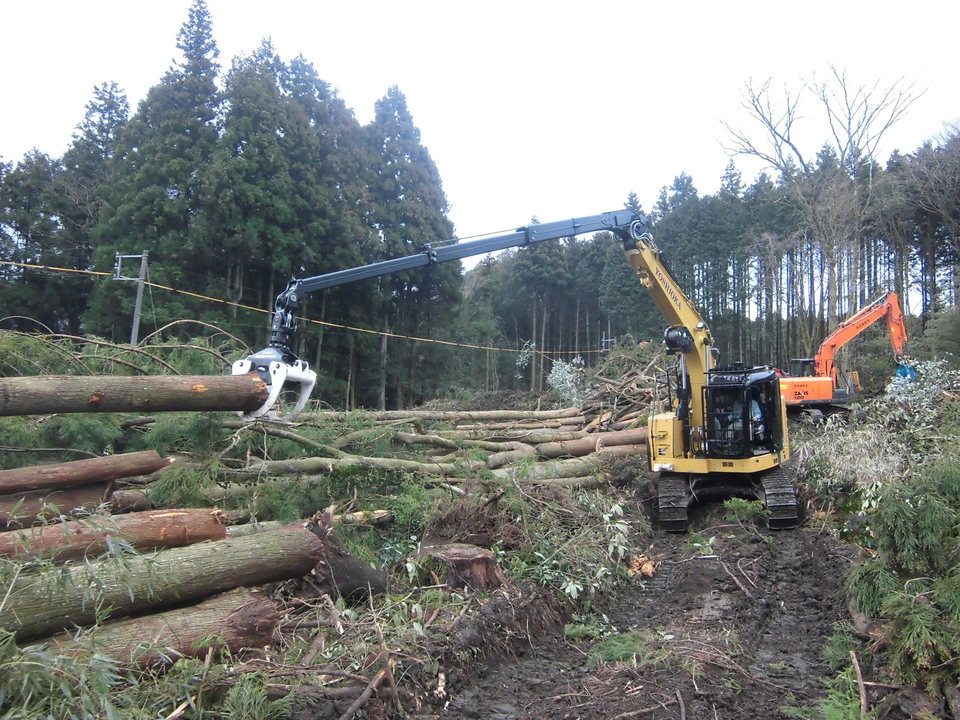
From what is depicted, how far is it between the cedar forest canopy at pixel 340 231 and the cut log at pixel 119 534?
12.8 m

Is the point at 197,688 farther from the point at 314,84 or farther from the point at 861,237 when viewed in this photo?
the point at 861,237

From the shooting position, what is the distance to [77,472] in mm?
4965

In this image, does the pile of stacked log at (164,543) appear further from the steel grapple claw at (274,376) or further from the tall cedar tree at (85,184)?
the tall cedar tree at (85,184)

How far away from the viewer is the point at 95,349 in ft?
22.7

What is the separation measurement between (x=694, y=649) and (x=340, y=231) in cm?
1885

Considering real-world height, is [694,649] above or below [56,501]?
below

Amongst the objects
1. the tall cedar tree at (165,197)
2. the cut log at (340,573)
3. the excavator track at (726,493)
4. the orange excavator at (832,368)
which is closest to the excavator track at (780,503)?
the excavator track at (726,493)

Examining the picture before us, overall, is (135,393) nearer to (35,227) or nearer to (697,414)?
(697,414)

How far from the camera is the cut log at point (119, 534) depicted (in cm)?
361

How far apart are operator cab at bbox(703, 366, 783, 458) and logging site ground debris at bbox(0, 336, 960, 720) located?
72 centimetres

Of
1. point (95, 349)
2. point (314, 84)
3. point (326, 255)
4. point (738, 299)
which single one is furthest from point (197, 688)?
point (738, 299)

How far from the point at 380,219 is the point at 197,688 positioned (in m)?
22.0

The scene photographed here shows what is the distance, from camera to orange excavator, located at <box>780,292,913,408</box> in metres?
12.2

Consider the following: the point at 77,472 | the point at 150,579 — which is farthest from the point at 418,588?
the point at 77,472
